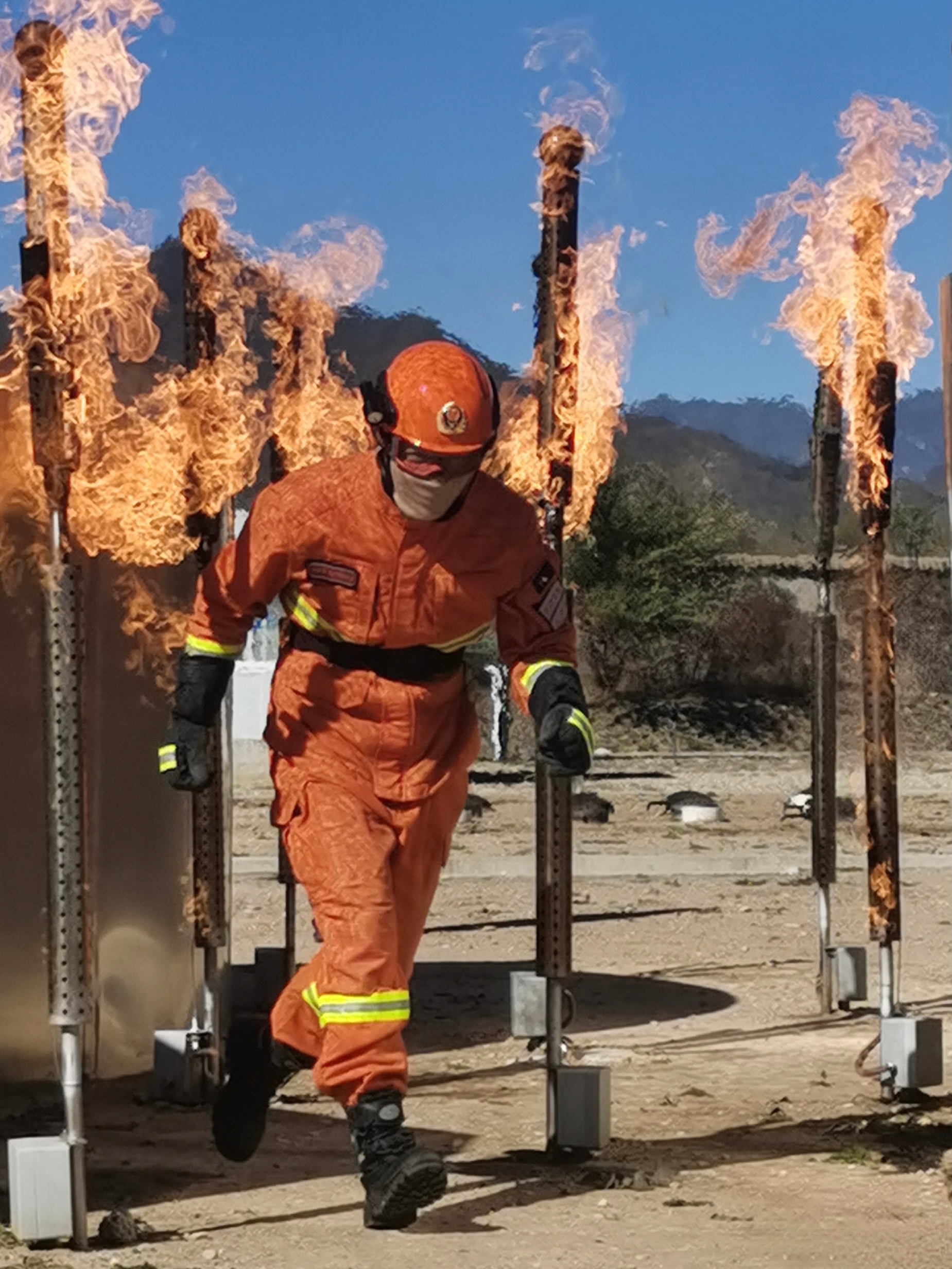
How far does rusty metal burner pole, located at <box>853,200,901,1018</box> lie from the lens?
861 cm

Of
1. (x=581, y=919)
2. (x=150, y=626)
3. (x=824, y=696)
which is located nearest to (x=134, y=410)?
(x=150, y=626)

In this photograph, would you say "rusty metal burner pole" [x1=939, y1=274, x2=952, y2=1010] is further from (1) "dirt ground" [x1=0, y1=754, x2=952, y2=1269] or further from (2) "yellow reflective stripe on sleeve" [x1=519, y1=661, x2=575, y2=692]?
(2) "yellow reflective stripe on sleeve" [x1=519, y1=661, x2=575, y2=692]

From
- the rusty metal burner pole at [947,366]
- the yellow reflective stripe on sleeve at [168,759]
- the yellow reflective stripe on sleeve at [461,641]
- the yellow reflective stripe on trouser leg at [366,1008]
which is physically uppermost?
the rusty metal burner pole at [947,366]

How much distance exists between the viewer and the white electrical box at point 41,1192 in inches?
237

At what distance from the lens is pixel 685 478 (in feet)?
167

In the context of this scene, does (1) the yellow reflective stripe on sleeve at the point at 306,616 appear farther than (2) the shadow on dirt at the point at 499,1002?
No

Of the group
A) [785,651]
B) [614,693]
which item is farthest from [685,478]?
[614,693]

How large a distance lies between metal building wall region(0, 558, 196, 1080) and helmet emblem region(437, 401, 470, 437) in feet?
7.46

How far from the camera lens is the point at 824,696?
10.5 metres

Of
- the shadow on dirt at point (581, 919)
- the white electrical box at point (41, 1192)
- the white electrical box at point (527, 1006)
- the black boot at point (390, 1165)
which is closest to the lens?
the black boot at point (390, 1165)

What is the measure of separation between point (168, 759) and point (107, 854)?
2212mm

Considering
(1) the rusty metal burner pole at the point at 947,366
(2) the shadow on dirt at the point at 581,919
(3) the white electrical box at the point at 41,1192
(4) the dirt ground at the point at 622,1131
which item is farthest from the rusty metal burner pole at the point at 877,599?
(2) the shadow on dirt at the point at 581,919

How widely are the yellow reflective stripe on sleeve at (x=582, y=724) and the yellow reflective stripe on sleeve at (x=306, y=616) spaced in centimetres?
68

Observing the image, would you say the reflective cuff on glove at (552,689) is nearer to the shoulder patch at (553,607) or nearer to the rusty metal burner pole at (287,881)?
the shoulder patch at (553,607)
